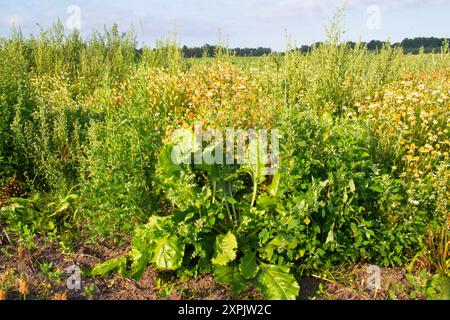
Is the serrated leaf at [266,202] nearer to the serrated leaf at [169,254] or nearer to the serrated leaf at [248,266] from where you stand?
the serrated leaf at [248,266]

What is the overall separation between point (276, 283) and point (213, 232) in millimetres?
726

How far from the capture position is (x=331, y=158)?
11.7 feet

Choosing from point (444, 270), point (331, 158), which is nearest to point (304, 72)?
point (331, 158)

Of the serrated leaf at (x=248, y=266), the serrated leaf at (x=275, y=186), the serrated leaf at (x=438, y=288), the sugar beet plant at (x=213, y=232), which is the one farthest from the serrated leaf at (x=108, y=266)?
the serrated leaf at (x=438, y=288)

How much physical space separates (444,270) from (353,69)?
4714 millimetres

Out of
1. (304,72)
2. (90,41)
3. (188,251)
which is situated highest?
(90,41)

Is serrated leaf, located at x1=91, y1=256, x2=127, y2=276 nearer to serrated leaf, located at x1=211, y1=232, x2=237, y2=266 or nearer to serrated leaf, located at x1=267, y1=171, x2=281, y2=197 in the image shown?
serrated leaf, located at x1=211, y1=232, x2=237, y2=266

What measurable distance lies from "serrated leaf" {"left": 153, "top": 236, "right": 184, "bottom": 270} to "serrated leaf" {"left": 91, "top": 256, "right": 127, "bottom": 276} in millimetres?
396

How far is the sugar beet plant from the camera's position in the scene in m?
3.27

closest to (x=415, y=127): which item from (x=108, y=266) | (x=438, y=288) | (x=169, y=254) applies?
(x=438, y=288)

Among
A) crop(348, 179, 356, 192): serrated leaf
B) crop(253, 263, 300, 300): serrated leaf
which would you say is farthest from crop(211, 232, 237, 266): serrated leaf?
crop(348, 179, 356, 192): serrated leaf

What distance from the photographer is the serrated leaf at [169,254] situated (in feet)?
10.7

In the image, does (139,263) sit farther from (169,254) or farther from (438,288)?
(438,288)
